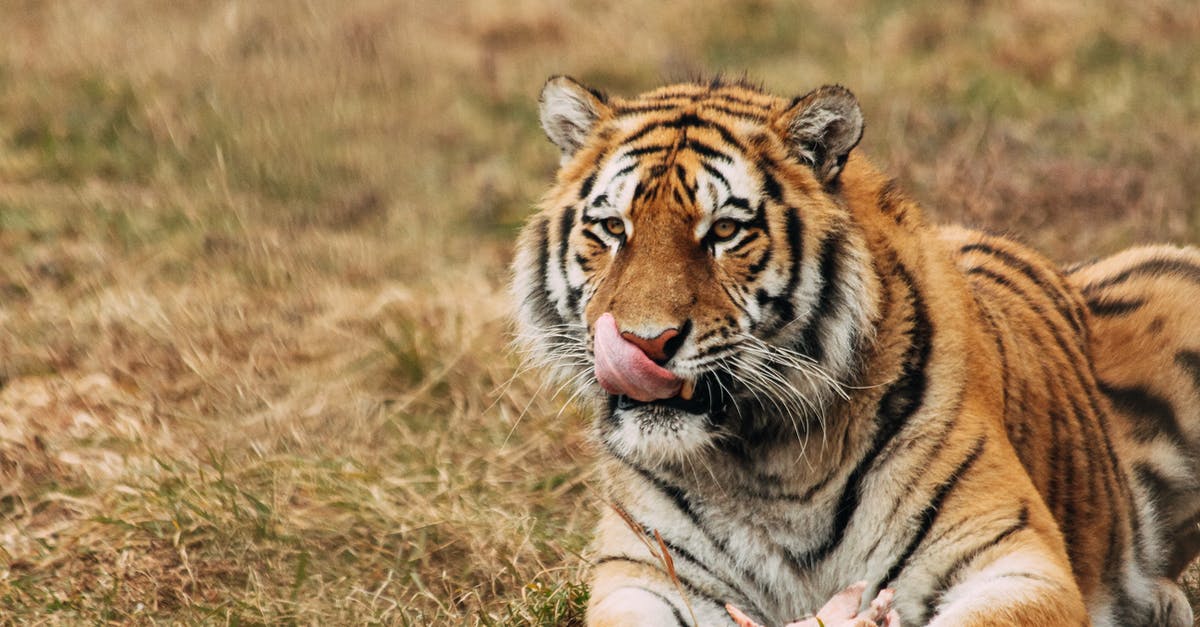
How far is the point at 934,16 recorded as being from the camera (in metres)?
8.99

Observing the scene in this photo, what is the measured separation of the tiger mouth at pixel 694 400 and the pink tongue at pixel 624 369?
5 centimetres

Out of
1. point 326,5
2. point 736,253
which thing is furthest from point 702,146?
point 326,5

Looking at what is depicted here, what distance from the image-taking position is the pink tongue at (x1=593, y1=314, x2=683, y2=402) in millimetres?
3051

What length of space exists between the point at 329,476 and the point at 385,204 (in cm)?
306

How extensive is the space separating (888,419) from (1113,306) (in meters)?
1.50

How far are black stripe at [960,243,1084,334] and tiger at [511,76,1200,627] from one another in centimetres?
60

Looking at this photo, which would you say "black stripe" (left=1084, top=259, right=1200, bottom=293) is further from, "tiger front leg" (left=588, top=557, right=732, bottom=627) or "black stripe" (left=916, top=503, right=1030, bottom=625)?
"tiger front leg" (left=588, top=557, right=732, bottom=627)

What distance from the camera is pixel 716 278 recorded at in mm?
3168

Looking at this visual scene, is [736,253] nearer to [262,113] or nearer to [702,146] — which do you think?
[702,146]

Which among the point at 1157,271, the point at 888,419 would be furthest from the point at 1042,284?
the point at 888,419

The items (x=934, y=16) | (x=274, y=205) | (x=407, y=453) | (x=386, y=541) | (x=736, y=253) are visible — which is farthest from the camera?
(x=934, y=16)

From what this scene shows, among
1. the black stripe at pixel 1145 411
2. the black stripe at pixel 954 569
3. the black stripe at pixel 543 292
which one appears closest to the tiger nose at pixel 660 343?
the black stripe at pixel 543 292

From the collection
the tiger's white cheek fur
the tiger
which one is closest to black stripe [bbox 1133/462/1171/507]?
the tiger

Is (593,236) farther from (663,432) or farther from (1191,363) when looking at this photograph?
(1191,363)
